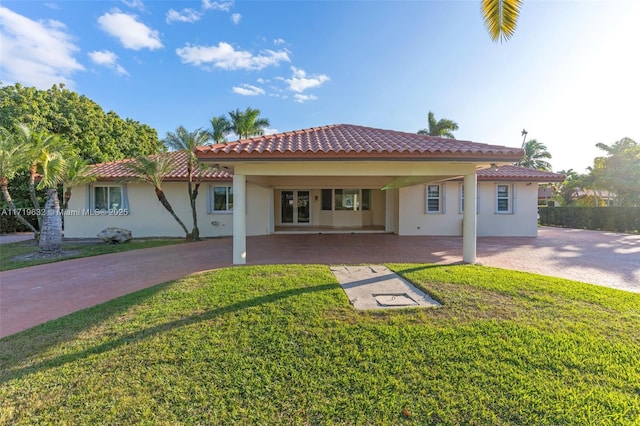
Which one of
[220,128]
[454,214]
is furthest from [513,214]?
[220,128]

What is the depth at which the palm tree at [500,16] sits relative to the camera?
22.5ft

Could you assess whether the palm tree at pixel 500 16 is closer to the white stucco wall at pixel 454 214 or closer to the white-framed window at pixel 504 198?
the white stucco wall at pixel 454 214

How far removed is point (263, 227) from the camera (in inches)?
642

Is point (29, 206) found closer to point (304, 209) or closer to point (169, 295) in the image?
point (304, 209)

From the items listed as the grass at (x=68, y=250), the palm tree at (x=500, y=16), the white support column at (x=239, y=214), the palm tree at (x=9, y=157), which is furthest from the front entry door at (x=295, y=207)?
the palm tree at (x=500, y=16)

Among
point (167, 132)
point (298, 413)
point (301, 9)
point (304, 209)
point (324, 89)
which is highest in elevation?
point (301, 9)

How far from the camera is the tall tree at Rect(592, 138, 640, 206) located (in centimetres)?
2203

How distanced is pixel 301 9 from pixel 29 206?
23.1 m

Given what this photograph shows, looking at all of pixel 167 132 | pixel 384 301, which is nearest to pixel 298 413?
pixel 384 301

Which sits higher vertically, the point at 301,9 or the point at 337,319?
the point at 301,9

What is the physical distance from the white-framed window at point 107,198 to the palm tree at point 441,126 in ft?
82.7

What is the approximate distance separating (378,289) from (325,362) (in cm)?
284

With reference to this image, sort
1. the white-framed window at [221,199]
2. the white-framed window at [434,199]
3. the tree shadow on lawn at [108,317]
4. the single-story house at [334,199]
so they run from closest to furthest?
the tree shadow on lawn at [108,317]
the single-story house at [334,199]
the white-framed window at [221,199]
the white-framed window at [434,199]

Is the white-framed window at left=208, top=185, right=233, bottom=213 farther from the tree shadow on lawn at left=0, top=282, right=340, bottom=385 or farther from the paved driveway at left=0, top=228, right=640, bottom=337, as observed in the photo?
the tree shadow on lawn at left=0, top=282, right=340, bottom=385
